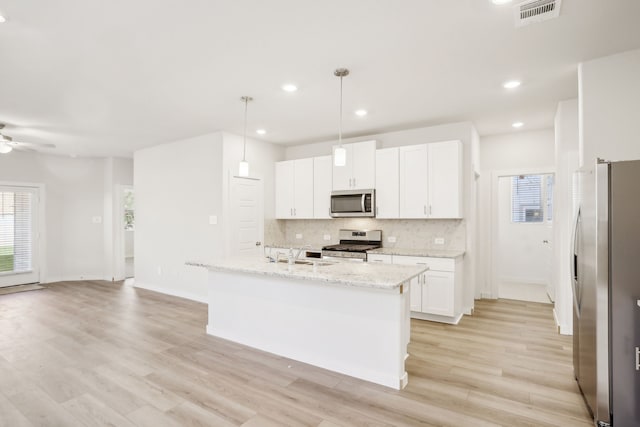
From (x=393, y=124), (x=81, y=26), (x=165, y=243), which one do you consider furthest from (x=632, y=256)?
(x=165, y=243)

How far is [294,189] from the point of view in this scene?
576 centimetres

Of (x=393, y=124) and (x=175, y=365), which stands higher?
(x=393, y=124)

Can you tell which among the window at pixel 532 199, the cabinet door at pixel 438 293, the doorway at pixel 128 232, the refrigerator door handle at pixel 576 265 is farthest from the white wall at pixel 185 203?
the window at pixel 532 199

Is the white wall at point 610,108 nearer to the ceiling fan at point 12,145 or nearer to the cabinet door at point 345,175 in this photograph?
the cabinet door at point 345,175

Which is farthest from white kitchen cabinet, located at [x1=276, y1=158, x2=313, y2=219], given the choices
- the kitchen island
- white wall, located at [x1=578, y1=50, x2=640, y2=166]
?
white wall, located at [x1=578, y1=50, x2=640, y2=166]

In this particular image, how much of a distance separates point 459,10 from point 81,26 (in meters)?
2.58

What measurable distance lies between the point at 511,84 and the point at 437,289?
247 cm

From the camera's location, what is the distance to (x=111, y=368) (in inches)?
118

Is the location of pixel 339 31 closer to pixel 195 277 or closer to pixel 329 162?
pixel 329 162

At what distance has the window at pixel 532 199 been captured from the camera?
270 inches

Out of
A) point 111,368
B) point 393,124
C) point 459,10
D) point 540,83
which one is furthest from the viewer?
point 393,124

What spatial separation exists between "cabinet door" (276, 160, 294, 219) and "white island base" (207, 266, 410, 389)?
7.34 ft

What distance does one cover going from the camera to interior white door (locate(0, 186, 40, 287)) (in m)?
6.50

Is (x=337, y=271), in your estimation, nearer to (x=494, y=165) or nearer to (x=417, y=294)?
(x=417, y=294)
